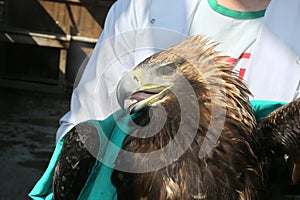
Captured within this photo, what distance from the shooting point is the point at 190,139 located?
1705 millimetres

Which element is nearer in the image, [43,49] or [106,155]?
[106,155]

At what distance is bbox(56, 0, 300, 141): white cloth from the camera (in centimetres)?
198

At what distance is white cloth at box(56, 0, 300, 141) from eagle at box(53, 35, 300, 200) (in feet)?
0.54

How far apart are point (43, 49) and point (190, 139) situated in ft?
26.3

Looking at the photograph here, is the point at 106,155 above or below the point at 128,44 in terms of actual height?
below

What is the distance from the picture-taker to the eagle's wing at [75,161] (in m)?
1.73

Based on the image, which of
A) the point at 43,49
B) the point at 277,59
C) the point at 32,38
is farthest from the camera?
the point at 43,49

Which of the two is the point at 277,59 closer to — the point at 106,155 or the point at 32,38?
the point at 106,155

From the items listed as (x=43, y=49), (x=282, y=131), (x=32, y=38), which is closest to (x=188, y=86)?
(x=282, y=131)

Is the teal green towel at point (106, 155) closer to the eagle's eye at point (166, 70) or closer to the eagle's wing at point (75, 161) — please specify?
the eagle's wing at point (75, 161)

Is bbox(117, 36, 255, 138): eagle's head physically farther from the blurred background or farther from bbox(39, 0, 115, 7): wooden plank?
bbox(39, 0, 115, 7): wooden plank

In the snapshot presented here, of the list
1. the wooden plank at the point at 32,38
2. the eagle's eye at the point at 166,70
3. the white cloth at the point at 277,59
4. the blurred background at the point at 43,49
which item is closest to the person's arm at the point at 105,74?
the eagle's eye at the point at 166,70

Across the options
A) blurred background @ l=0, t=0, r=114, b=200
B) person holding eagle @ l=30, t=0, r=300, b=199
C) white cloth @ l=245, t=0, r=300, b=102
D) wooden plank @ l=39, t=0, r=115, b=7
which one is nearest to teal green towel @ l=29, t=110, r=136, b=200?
person holding eagle @ l=30, t=0, r=300, b=199

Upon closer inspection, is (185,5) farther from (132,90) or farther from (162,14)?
(132,90)
